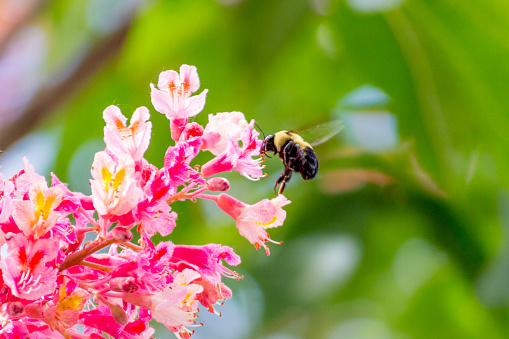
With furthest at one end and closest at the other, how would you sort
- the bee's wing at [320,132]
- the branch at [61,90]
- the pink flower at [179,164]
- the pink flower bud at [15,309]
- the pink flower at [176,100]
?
the branch at [61,90]
the bee's wing at [320,132]
the pink flower at [176,100]
the pink flower at [179,164]
the pink flower bud at [15,309]

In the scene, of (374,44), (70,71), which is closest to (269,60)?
(374,44)

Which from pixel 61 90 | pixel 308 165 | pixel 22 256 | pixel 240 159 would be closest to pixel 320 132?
pixel 308 165

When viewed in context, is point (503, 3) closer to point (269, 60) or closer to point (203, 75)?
point (269, 60)

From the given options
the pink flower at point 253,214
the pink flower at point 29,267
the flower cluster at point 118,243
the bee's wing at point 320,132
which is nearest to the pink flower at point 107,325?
the flower cluster at point 118,243

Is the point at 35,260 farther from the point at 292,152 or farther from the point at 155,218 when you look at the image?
the point at 292,152

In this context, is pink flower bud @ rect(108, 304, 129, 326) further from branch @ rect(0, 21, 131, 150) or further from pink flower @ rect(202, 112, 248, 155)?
branch @ rect(0, 21, 131, 150)

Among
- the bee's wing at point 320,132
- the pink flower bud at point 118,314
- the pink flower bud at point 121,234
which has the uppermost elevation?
the pink flower bud at point 121,234

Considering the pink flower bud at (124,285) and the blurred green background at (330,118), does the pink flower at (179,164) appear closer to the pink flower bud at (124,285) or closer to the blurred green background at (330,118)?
the pink flower bud at (124,285)

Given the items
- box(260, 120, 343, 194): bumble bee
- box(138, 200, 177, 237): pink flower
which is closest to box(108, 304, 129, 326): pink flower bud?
box(138, 200, 177, 237): pink flower
